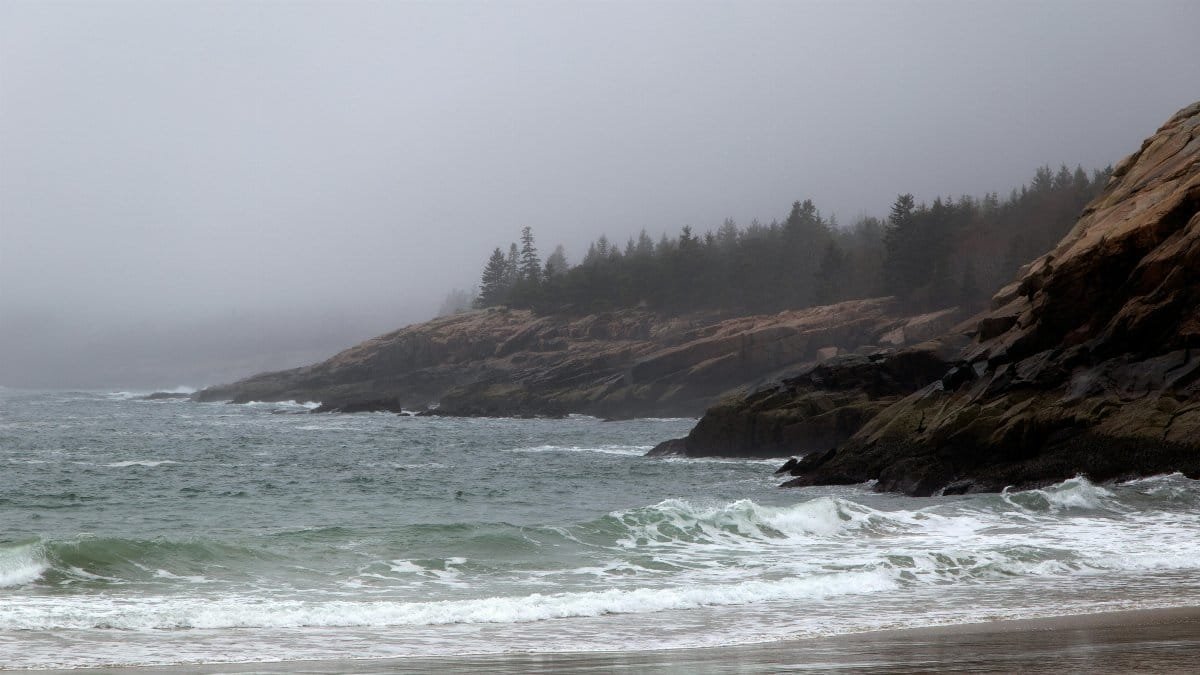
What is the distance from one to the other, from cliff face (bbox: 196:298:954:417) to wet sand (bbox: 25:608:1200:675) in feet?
199

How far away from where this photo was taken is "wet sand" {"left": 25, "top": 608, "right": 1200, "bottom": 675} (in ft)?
25.3

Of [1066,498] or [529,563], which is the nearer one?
[529,563]

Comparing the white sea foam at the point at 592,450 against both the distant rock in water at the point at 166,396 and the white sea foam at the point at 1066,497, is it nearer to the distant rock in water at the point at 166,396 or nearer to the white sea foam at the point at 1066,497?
the white sea foam at the point at 1066,497

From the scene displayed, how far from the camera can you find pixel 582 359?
87875 mm

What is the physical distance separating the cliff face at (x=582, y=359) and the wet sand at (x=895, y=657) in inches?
2383

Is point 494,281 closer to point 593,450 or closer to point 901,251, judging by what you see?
point 901,251

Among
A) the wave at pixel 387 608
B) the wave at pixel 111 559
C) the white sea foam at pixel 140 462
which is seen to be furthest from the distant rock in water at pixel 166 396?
the wave at pixel 387 608

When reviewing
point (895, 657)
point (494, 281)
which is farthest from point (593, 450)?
point (494, 281)

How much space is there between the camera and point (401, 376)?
105 metres

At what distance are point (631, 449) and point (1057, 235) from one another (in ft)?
199

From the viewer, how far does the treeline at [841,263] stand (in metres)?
86.9

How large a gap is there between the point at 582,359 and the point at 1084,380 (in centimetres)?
6583

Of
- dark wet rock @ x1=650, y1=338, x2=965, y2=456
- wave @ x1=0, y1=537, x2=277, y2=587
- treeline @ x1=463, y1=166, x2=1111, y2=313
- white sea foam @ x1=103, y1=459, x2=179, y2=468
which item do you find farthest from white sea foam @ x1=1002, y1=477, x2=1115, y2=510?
treeline @ x1=463, y1=166, x2=1111, y2=313

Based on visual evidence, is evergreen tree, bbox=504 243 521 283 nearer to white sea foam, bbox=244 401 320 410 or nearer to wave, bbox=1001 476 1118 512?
white sea foam, bbox=244 401 320 410
